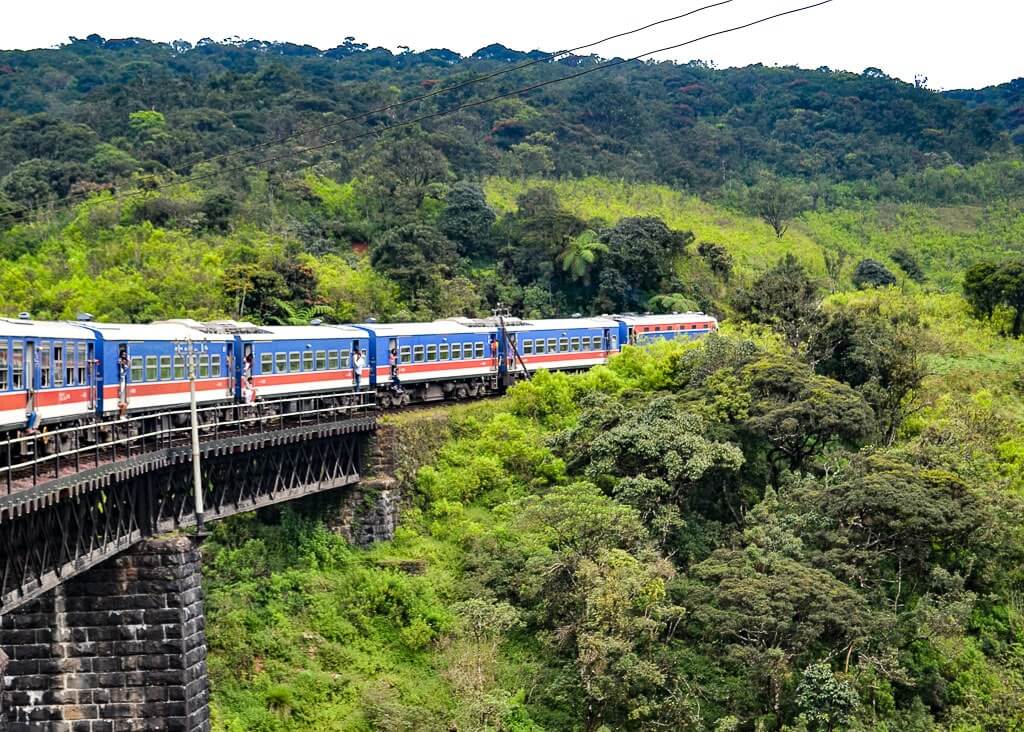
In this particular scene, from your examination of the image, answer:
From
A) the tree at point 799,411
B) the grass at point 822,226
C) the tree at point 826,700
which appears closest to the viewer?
the tree at point 826,700

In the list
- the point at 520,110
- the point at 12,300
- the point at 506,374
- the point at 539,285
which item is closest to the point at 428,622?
the point at 506,374

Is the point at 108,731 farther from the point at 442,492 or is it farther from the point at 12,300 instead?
the point at 12,300

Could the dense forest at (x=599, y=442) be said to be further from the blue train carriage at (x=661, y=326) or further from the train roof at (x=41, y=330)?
the train roof at (x=41, y=330)

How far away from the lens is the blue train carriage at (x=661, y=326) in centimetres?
4975

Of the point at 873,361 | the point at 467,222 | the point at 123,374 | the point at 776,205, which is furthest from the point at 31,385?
the point at 776,205

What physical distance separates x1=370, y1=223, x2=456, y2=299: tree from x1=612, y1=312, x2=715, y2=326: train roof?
9094 mm

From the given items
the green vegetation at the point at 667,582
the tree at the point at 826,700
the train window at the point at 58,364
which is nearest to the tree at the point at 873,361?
the green vegetation at the point at 667,582

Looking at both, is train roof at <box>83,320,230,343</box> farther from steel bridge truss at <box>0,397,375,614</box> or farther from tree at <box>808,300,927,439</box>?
tree at <box>808,300,927,439</box>

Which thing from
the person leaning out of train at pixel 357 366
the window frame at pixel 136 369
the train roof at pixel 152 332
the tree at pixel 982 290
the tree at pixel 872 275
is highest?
the tree at pixel 872 275

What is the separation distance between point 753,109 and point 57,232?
6823cm

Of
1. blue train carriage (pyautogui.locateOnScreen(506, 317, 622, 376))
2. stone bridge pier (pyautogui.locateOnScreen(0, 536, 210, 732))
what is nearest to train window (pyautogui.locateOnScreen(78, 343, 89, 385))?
stone bridge pier (pyautogui.locateOnScreen(0, 536, 210, 732))

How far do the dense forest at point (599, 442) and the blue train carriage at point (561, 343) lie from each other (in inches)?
146

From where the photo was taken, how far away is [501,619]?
2888 cm

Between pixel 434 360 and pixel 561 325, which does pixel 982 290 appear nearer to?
pixel 561 325
